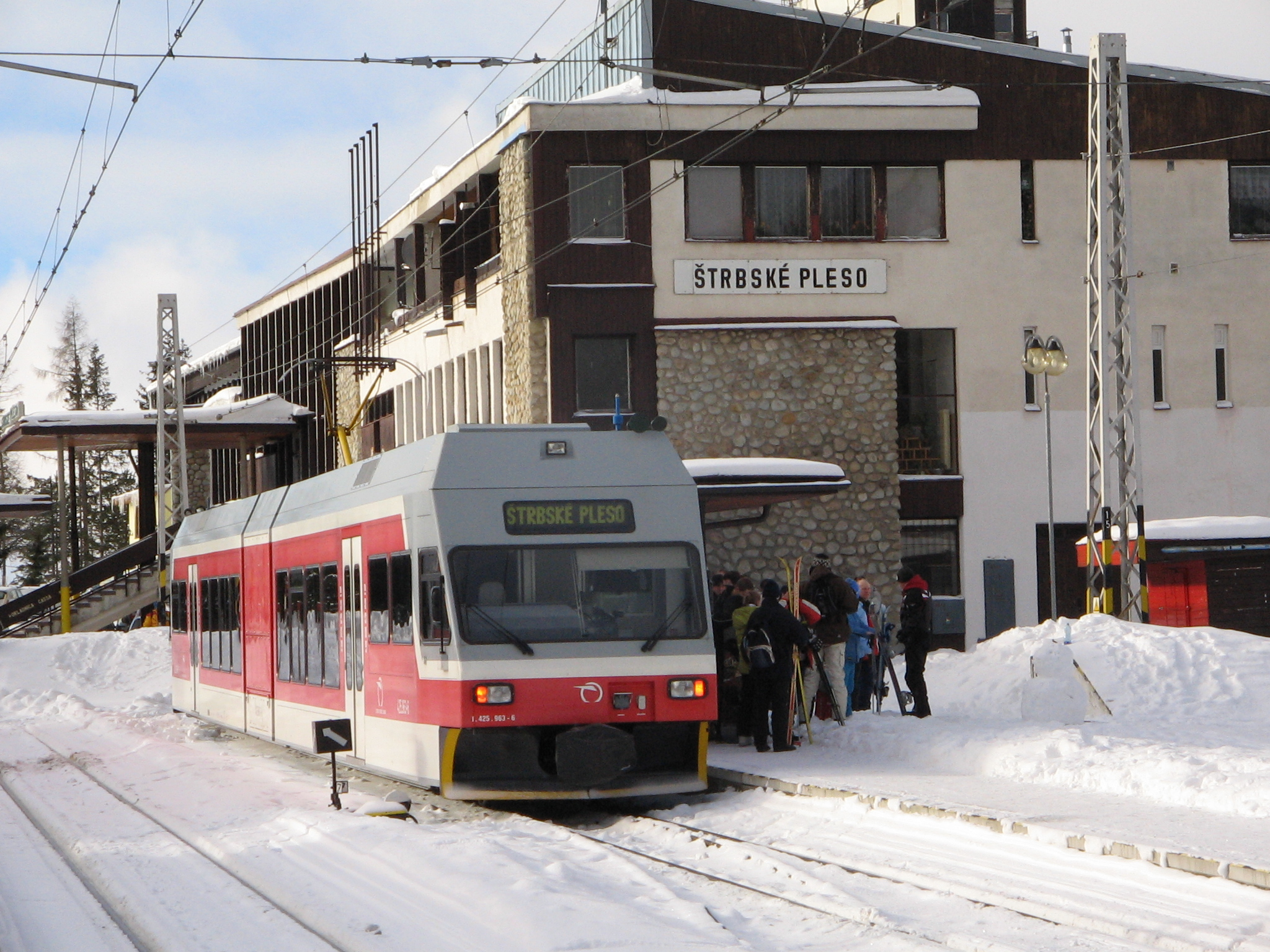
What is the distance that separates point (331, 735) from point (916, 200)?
75.0ft

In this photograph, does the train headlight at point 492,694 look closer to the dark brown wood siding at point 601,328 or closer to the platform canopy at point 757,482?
the platform canopy at point 757,482

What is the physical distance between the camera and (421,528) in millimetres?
13406

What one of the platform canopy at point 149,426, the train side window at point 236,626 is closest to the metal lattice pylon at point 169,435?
the platform canopy at point 149,426

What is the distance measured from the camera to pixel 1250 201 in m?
34.8

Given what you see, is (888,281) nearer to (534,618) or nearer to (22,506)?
(534,618)

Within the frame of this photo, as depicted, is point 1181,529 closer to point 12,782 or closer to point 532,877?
point 12,782

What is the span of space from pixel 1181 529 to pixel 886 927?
19.0 metres

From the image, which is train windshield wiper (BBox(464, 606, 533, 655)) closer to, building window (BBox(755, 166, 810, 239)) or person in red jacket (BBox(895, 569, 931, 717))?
person in red jacket (BBox(895, 569, 931, 717))

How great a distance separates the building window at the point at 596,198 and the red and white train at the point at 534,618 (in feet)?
60.5

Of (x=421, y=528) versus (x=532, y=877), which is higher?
(x=421, y=528)

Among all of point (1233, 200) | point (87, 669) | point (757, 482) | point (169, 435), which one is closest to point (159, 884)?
point (757, 482)

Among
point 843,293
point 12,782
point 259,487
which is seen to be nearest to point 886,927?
point 12,782

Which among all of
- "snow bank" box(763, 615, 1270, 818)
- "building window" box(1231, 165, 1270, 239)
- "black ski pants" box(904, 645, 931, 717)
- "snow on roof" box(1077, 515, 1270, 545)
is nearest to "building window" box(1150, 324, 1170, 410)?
"building window" box(1231, 165, 1270, 239)

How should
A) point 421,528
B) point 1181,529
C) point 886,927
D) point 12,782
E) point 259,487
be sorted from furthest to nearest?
point 259,487, point 1181,529, point 12,782, point 421,528, point 886,927
